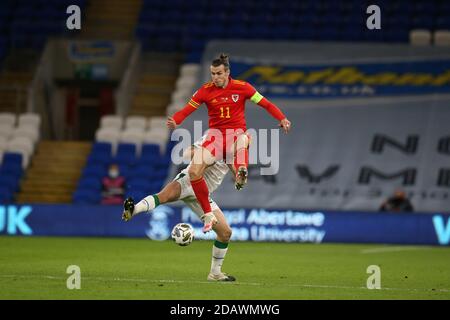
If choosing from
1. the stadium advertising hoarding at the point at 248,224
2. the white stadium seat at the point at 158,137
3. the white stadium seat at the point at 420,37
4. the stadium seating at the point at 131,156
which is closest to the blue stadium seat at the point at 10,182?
the stadium seating at the point at 131,156

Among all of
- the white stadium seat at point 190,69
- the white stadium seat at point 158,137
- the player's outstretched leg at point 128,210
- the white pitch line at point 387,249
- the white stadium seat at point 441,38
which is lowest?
the white pitch line at point 387,249

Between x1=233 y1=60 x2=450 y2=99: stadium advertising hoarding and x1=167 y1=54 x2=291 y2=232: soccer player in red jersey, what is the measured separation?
45.7 feet

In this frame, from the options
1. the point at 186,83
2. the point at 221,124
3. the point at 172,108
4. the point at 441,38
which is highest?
the point at 441,38

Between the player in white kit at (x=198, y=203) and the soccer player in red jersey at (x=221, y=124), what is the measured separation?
176 mm

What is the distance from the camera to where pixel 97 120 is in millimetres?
31453

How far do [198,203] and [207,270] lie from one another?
166 cm

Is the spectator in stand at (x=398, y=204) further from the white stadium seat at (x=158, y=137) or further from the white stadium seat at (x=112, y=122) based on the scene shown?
the white stadium seat at (x=112, y=122)

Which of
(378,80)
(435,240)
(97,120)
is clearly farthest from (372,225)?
(97,120)

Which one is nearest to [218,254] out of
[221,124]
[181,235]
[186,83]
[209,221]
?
[209,221]

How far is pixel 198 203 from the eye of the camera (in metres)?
11.8

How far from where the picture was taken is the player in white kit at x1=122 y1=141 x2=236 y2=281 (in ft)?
37.7

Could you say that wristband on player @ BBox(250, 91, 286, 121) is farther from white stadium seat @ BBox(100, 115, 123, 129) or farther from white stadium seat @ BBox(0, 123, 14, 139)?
white stadium seat @ BBox(0, 123, 14, 139)

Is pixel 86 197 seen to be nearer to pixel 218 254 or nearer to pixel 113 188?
pixel 113 188

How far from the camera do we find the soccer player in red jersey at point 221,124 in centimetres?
1145
